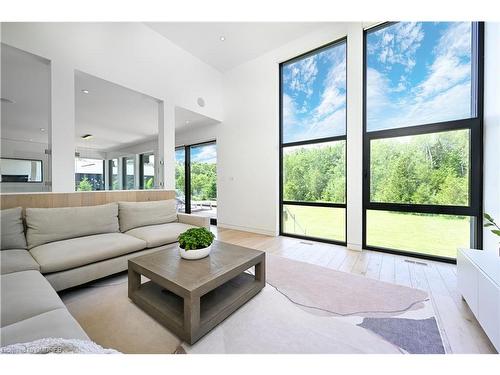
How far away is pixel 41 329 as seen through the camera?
87 cm

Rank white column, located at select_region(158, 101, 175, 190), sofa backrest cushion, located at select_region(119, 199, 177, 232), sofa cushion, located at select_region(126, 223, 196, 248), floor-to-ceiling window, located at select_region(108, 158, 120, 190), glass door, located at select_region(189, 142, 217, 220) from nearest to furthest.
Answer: sofa cushion, located at select_region(126, 223, 196, 248) < sofa backrest cushion, located at select_region(119, 199, 177, 232) < white column, located at select_region(158, 101, 175, 190) < glass door, located at select_region(189, 142, 217, 220) < floor-to-ceiling window, located at select_region(108, 158, 120, 190)

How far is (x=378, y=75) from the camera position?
117 inches

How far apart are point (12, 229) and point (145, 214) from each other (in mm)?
1182

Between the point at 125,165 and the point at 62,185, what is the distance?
6.55m

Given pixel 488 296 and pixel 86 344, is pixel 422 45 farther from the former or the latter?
pixel 86 344

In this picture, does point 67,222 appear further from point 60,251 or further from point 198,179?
point 198,179

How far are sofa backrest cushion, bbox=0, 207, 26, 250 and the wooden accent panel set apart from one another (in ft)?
0.71

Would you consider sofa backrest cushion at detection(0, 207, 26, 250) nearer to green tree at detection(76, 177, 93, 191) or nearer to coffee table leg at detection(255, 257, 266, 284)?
coffee table leg at detection(255, 257, 266, 284)

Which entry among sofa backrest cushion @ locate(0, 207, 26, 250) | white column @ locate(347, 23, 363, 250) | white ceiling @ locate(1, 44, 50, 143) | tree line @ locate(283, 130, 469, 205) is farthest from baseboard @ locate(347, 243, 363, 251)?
white ceiling @ locate(1, 44, 50, 143)

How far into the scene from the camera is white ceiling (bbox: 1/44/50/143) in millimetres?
2695

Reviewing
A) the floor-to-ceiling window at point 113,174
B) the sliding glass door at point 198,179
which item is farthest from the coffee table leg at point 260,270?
the floor-to-ceiling window at point 113,174

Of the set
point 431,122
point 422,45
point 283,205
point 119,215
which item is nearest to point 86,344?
point 119,215

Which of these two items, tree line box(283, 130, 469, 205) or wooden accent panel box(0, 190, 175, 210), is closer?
wooden accent panel box(0, 190, 175, 210)

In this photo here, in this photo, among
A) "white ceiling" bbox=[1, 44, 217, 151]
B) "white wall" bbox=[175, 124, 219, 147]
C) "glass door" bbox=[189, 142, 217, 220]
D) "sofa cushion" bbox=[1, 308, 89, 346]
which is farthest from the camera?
"glass door" bbox=[189, 142, 217, 220]
